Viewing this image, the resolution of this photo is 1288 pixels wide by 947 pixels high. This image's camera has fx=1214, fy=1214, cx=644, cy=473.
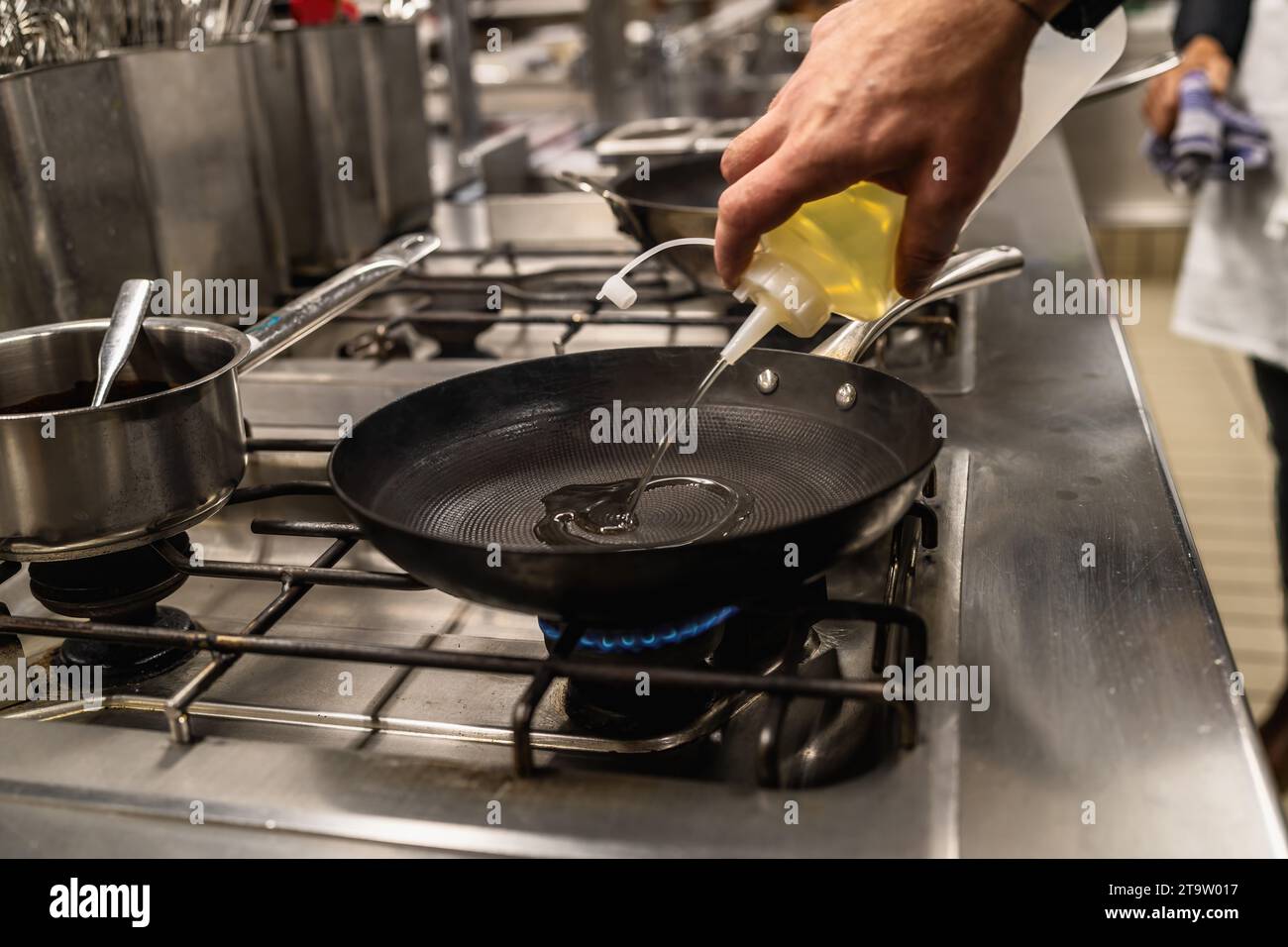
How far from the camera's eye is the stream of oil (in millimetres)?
657

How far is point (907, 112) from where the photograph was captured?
0.57 meters

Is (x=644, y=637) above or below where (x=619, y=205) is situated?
below

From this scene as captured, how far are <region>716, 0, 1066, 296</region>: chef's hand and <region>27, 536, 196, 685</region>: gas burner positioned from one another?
0.40 meters

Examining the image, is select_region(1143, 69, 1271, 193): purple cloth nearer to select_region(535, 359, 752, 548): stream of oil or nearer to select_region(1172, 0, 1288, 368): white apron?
select_region(1172, 0, 1288, 368): white apron

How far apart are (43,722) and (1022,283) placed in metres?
1.01

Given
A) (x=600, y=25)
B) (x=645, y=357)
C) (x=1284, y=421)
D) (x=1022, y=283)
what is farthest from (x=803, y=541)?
(x=600, y=25)

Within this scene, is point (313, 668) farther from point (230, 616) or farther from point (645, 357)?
point (645, 357)

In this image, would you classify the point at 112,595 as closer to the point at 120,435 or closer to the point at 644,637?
the point at 120,435

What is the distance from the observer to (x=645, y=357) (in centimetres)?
77

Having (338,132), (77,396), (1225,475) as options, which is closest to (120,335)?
(77,396)

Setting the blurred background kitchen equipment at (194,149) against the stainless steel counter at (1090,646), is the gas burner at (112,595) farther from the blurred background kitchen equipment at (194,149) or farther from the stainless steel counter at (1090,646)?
the stainless steel counter at (1090,646)

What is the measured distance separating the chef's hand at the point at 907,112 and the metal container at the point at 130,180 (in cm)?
59

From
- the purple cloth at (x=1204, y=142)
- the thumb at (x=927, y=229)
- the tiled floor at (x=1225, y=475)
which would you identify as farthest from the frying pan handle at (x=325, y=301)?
the tiled floor at (x=1225, y=475)

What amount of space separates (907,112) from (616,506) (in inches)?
10.3
